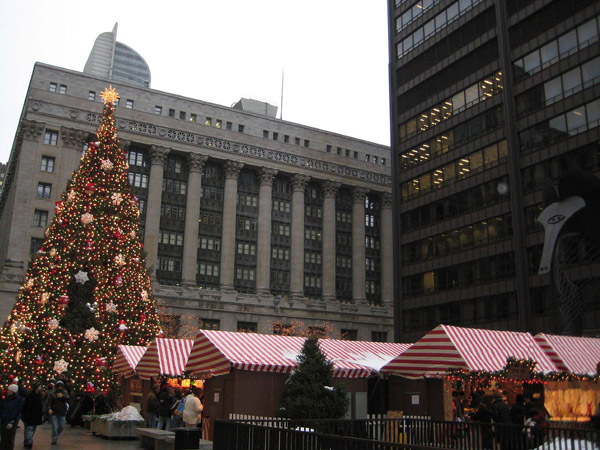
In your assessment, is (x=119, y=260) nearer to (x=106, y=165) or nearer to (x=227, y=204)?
(x=106, y=165)

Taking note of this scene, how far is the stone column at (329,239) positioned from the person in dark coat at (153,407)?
2283 inches

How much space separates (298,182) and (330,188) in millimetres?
4953

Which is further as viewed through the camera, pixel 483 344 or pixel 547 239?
pixel 547 239

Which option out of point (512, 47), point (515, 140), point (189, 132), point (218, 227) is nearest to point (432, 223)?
point (515, 140)

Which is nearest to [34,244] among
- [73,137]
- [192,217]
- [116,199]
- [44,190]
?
[44,190]

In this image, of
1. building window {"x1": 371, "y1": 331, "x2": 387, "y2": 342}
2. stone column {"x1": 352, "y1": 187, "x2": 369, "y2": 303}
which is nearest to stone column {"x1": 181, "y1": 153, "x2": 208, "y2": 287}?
stone column {"x1": 352, "y1": 187, "x2": 369, "y2": 303}

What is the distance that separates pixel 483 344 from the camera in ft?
64.3

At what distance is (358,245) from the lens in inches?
3310

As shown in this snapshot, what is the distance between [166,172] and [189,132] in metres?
5.84

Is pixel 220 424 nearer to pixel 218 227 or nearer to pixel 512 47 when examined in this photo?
pixel 512 47

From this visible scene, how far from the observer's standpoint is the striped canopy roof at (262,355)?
797 inches

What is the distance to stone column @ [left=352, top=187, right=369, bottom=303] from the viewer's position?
82625mm

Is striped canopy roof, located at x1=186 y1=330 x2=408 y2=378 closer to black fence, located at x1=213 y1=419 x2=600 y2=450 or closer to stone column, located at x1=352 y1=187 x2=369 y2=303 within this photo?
black fence, located at x1=213 y1=419 x2=600 y2=450

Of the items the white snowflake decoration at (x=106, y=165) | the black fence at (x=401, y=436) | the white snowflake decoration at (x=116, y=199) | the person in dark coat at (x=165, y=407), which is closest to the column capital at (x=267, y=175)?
the white snowflake decoration at (x=106, y=165)
